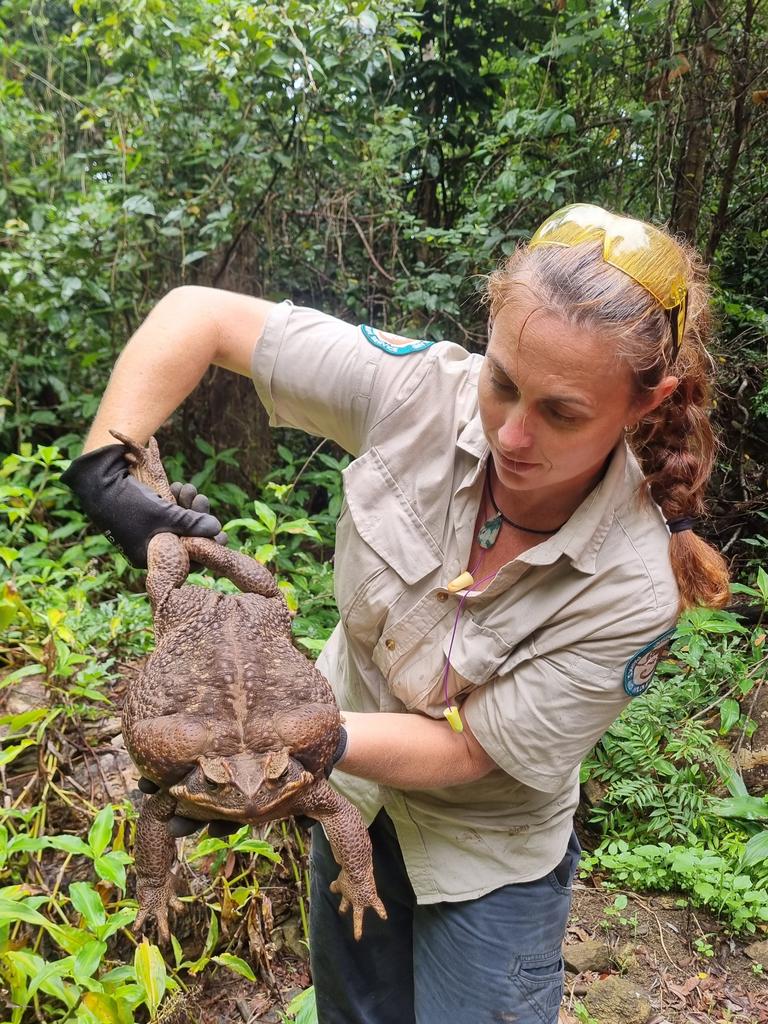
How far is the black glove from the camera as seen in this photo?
6.42ft

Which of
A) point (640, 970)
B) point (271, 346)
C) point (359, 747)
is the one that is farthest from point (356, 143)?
point (640, 970)

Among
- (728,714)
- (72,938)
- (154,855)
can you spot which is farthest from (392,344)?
(728,714)

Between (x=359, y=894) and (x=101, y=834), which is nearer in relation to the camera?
(x=359, y=894)

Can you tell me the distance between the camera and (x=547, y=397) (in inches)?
65.8

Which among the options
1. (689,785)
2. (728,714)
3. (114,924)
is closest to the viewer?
(114,924)

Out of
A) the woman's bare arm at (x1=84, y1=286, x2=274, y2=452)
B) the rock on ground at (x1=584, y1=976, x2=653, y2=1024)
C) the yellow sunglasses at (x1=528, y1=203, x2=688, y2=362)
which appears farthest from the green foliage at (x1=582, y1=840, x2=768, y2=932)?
the woman's bare arm at (x1=84, y1=286, x2=274, y2=452)

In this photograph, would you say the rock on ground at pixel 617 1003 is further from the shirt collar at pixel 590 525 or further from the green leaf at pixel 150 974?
the shirt collar at pixel 590 525

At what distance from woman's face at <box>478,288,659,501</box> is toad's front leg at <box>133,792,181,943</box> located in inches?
45.0

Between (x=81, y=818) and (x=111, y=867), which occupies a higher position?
(x=111, y=867)

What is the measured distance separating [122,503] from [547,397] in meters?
1.14

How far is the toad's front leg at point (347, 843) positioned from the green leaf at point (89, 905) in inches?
31.5

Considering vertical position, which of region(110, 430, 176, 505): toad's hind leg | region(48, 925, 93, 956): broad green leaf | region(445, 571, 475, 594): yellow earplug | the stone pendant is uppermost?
region(110, 430, 176, 505): toad's hind leg

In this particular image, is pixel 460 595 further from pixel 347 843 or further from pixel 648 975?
pixel 648 975

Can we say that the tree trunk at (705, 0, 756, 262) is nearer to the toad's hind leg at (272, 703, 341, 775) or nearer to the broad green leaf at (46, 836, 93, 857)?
the toad's hind leg at (272, 703, 341, 775)
